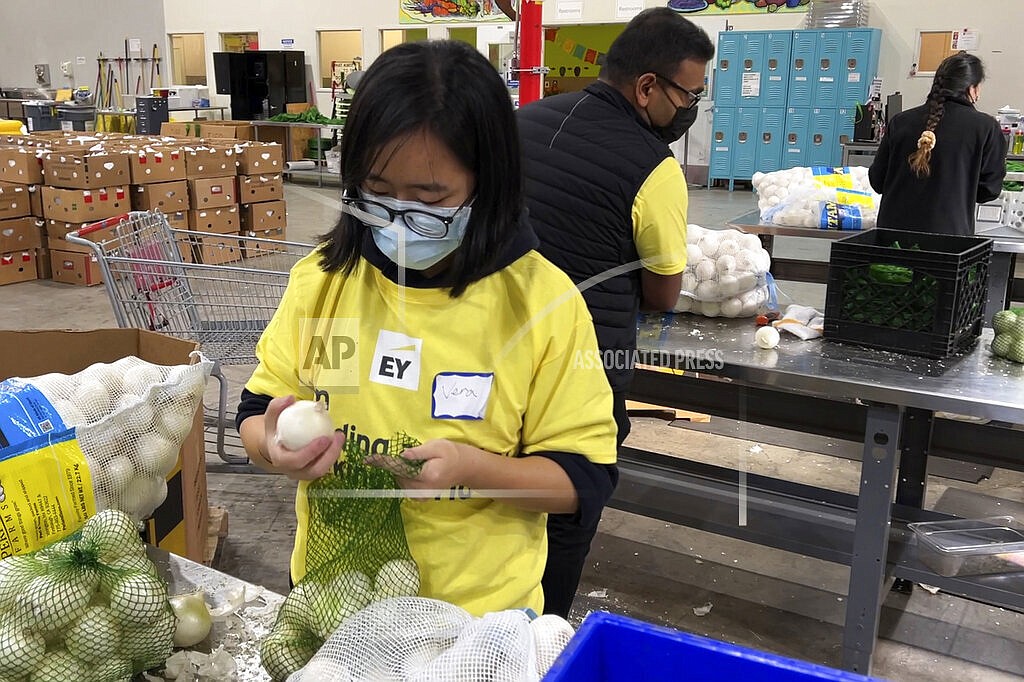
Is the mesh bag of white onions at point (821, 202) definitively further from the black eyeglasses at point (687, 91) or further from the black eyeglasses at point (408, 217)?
the black eyeglasses at point (408, 217)

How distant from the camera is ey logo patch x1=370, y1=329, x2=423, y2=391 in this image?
3.57 feet

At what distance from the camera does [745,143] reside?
11.4m

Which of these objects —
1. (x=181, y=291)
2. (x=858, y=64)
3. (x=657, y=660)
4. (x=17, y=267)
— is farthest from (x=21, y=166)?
(x=858, y=64)

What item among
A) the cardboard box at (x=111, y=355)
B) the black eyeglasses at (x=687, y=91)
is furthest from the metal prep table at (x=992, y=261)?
the cardboard box at (x=111, y=355)

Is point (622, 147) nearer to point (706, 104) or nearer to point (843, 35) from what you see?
point (843, 35)

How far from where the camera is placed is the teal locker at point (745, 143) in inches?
442

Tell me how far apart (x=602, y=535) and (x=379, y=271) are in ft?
7.55

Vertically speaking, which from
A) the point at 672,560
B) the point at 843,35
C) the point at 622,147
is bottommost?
the point at 672,560

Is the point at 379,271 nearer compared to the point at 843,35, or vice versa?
the point at 379,271

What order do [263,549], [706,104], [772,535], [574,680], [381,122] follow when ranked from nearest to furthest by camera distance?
[574,680] → [381,122] → [772,535] → [263,549] → [706,104]

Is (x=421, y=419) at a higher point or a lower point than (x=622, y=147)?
lower

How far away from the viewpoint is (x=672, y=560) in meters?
3.06

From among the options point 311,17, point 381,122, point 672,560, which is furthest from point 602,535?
point 311,17

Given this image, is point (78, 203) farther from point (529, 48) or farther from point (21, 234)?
point (529, 48)
